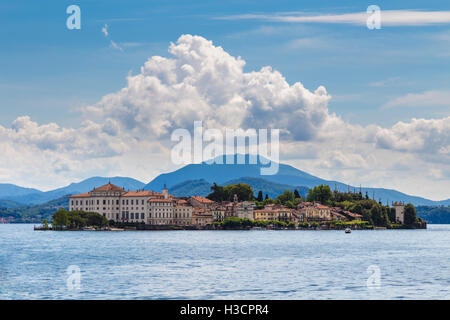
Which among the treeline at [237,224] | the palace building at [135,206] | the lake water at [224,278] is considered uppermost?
the palace building at [135,206]

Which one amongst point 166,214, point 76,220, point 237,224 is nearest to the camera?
point 76,220

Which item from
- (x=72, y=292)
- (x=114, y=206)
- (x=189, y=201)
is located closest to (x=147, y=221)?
(x=114, y=206)

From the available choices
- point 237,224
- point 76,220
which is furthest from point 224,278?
point 237,224

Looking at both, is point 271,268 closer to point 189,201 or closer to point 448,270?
point 448,270

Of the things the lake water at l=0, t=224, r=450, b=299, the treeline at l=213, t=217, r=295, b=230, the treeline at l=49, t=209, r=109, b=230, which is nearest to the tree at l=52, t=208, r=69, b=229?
the treeline at l=49, t=209, r=109, b=230

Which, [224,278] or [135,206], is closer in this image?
[224,278]

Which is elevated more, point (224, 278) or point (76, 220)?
point (76, 220)

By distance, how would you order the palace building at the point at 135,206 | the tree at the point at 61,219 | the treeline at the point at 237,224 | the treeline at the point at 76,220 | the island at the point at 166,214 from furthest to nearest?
1. the treeline at the point at 237,224
2. the palace building at the point at 135,206
3. the island at the point at 166,214
4. the treeline at the point at 76,220
5. the tree at the point at 61,219

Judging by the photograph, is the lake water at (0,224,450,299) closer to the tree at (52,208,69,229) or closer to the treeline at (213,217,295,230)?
the tree at (52,208,69,229)

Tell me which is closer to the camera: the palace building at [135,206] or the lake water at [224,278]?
the lake water at [224,278]

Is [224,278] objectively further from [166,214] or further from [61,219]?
[166,214]

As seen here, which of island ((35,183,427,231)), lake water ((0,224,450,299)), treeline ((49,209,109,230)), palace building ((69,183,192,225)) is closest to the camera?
lake water ((0,224,450,299))

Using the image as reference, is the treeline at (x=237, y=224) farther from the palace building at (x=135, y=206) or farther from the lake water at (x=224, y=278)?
the lake water at (x=224, y=278)

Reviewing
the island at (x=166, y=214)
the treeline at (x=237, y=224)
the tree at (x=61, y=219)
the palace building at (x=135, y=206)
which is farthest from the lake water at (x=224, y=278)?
the treeline at (x=237, y=224)
